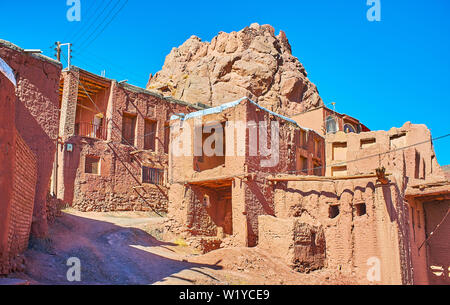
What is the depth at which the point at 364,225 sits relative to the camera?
17453mm

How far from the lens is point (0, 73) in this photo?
8797 millimetres

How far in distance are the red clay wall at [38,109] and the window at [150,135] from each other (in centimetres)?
1252

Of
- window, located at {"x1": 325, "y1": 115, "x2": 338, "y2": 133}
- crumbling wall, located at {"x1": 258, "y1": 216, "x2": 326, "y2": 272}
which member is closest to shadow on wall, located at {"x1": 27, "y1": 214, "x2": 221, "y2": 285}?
crumbling wall, located at {"x1": 258, "y1": 216, "x2": 326, "y2": 272}

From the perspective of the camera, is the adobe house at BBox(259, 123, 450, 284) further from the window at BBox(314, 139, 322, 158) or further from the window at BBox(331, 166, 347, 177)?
the window at BBox(331, 166, 347, 177)

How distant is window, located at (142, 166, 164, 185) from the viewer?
26000 mm

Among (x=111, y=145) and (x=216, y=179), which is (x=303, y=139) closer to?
(x=216, y=179)

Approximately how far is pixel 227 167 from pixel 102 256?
7564mm

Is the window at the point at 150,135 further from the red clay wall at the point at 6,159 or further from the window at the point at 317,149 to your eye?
the red clay wall at the point at 6,159

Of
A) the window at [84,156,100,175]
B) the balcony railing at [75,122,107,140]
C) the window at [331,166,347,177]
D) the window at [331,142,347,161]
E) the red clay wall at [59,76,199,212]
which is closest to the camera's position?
the red clay wall at [59,76,199,212]

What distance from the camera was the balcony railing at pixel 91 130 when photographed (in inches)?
983

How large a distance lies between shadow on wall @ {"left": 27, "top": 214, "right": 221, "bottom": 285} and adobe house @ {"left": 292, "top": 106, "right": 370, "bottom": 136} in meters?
19.7
